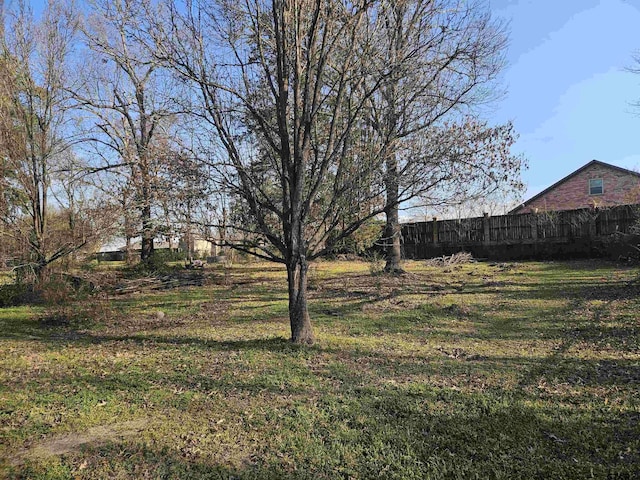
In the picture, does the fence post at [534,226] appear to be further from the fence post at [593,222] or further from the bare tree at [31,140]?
the bare tree at [31,140]

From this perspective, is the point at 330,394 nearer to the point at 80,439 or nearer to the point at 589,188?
the point at 80,439

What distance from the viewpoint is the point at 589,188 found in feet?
74.9

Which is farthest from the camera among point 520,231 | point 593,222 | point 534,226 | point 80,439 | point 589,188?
point 589,188

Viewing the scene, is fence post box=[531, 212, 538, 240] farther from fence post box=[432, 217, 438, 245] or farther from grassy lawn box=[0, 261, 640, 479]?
grassy lawn box=[0, 261, 640, 479]

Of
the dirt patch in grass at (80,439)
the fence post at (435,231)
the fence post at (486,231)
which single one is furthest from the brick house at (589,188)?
the dirt patch in grass at (80,439)

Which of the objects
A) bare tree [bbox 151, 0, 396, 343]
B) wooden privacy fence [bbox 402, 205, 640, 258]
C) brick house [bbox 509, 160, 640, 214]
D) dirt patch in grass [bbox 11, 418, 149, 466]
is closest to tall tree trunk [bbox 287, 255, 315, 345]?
bare tree [bbox 151, 0, 396, 343]

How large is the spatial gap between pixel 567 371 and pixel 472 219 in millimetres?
15642

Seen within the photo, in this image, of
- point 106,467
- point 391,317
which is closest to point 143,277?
point 391,317

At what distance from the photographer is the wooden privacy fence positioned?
54.2ft

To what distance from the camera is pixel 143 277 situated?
45.1ft

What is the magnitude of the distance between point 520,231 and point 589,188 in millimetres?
7999

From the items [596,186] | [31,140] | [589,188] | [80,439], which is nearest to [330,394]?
[80,439]

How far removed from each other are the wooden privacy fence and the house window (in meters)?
7.17

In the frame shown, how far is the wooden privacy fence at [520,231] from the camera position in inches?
650
